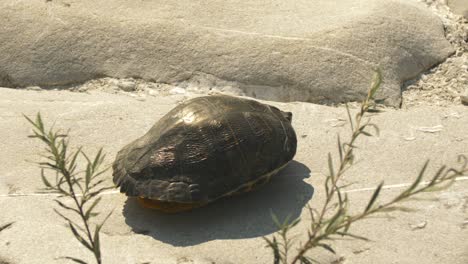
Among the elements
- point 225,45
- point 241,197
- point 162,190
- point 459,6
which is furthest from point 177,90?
point 459,6

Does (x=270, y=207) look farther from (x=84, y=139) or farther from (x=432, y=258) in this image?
(x=84, y=139)

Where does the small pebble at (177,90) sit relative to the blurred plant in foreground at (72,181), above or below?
below

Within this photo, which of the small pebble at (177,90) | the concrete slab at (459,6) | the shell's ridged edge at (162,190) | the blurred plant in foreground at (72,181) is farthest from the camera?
the concrete slab at (459,6)

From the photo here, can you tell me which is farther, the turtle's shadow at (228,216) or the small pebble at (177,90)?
the small pebble at (177,90)

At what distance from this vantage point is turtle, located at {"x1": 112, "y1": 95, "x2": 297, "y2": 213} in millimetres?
3914

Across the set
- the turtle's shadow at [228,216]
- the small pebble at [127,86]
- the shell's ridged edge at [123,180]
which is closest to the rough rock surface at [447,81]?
the turtle's shadow at [228,216]

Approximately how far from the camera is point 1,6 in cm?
623

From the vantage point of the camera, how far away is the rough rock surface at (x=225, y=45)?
5609 millimetres

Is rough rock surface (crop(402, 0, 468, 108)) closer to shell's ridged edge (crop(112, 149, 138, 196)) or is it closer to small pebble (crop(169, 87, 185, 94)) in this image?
small pebble (crop(169, 87, 185, 94))

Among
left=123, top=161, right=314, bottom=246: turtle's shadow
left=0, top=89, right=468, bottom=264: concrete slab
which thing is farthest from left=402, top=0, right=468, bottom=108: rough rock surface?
left=123, top=161, right=314, bottom=246: turtle's shadow

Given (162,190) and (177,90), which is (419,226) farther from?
(177,90)

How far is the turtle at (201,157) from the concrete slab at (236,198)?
0.16 metres

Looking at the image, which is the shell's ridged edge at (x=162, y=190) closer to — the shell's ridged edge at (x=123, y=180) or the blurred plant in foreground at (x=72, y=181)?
the shell's ridged edge at (x=123, y=180)

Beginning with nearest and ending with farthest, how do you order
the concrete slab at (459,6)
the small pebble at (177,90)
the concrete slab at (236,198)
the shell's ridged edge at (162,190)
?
1. the concrete slab at (236,198)
2. the shell's ridged edge at (162,190)
3. the small pebble at (177,90)
4. the concrete slab at (459,6)
